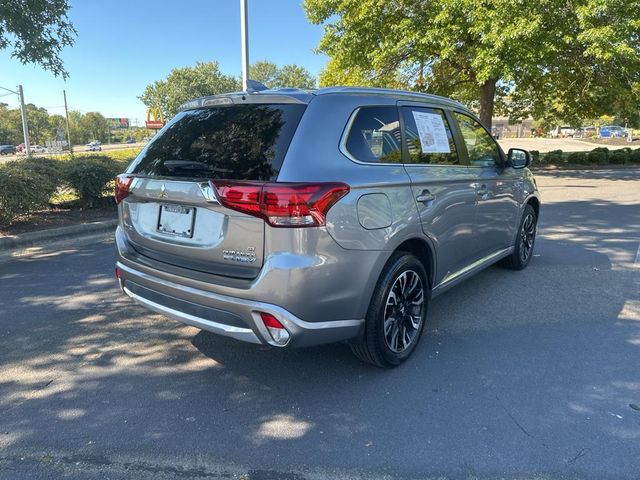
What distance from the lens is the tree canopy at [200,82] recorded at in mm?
73375

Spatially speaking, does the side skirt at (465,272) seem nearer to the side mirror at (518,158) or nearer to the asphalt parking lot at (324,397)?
the asphalt parking lot at (324,397)

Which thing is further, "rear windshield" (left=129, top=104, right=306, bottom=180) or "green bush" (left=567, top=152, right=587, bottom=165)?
"green bush" (left=567, top=152, right=587, bottom=165)

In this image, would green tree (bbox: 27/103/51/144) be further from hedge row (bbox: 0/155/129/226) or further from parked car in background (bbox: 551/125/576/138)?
hedge row (bbox: 0/155/129/226)

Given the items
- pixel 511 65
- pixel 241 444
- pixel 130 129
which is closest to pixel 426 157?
pixel 241 444

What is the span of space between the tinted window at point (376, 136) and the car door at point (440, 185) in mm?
107

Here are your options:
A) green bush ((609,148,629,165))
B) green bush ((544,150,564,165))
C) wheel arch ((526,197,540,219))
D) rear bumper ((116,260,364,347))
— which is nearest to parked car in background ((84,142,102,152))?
green bush ((544,150,564,165))

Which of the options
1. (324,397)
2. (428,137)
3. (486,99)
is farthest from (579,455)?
(486,99)

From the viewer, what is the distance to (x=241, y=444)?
2.58 meters

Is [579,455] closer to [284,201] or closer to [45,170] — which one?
[284,201]

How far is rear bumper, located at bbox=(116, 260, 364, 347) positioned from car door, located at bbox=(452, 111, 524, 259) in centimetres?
199

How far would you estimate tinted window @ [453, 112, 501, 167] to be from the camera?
14.0 feet

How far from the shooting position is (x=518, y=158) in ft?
16.7

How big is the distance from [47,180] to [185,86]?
71800 millimetres

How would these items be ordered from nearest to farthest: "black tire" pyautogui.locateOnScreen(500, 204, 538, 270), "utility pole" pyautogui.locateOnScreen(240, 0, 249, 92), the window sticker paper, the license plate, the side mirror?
the license plate, the window sticker paper, the side mirror, "black tire" pyautogui.locateOnScreen(500, 204, 538, 270), "utility pole" pyautogui.locateOnScreen(240, 0, 249, 92)
